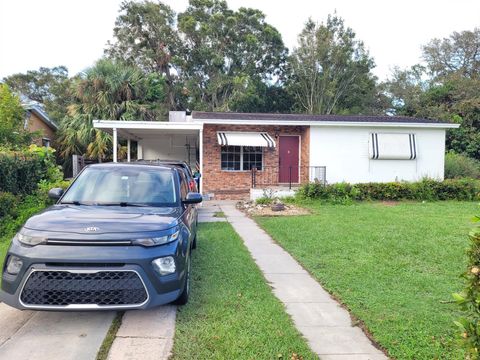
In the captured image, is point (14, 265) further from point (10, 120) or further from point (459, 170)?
point (459, 170)

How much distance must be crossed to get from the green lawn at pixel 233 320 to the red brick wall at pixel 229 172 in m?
10.2

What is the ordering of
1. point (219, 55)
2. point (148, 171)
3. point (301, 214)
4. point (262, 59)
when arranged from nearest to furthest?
point (148, 171) < point (301, 214) < point (219, 55) < point (262, 59)

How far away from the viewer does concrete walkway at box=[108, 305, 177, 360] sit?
10.7 feet

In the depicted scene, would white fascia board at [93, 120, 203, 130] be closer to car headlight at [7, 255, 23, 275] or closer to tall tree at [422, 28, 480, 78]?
car headlight at [7, 255, 23, 275]

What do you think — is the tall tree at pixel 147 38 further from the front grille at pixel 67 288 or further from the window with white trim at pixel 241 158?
the front grille at pixel 67 288

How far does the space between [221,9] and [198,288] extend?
3315 centimetres

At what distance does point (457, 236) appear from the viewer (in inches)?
320

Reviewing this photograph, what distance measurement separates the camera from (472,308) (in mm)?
2297

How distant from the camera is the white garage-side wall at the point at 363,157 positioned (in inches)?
632

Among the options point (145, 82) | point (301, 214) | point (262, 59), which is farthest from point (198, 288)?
point (262, 59)

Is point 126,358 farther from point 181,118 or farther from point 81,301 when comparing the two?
point 181,118

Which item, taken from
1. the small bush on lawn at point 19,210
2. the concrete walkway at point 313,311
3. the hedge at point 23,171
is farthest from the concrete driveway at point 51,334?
the hedge at point 23,171

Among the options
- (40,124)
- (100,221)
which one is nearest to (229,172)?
(100,221)

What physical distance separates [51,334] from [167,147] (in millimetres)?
16313
